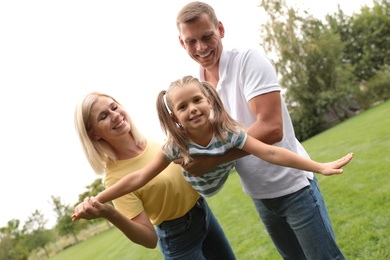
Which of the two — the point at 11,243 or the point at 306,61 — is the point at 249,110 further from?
the point at 11,243

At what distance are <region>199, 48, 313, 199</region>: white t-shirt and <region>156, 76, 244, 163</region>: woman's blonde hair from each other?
12 cm

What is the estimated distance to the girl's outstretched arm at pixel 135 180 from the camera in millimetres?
2215

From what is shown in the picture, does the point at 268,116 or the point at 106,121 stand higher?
the point at 106,121

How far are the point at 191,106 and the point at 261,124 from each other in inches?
17.7

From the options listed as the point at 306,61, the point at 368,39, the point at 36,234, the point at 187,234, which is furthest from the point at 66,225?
the point at 187,234

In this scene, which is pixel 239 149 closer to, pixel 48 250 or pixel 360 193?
pixel 360 193

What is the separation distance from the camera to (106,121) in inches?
94.2

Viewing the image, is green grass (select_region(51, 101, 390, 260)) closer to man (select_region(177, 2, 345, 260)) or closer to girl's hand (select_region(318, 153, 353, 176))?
man (select_region(177, 2, 345, 260))

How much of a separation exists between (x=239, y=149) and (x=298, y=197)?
1.60 ft

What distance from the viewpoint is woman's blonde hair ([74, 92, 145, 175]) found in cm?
237

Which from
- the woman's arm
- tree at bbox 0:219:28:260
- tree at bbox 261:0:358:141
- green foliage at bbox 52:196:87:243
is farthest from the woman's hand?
tree at bbox 0:219:28:260

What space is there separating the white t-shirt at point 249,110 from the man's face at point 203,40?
0.09 m

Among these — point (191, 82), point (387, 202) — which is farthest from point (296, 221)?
point (387, 202)

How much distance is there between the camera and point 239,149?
2.12 m
